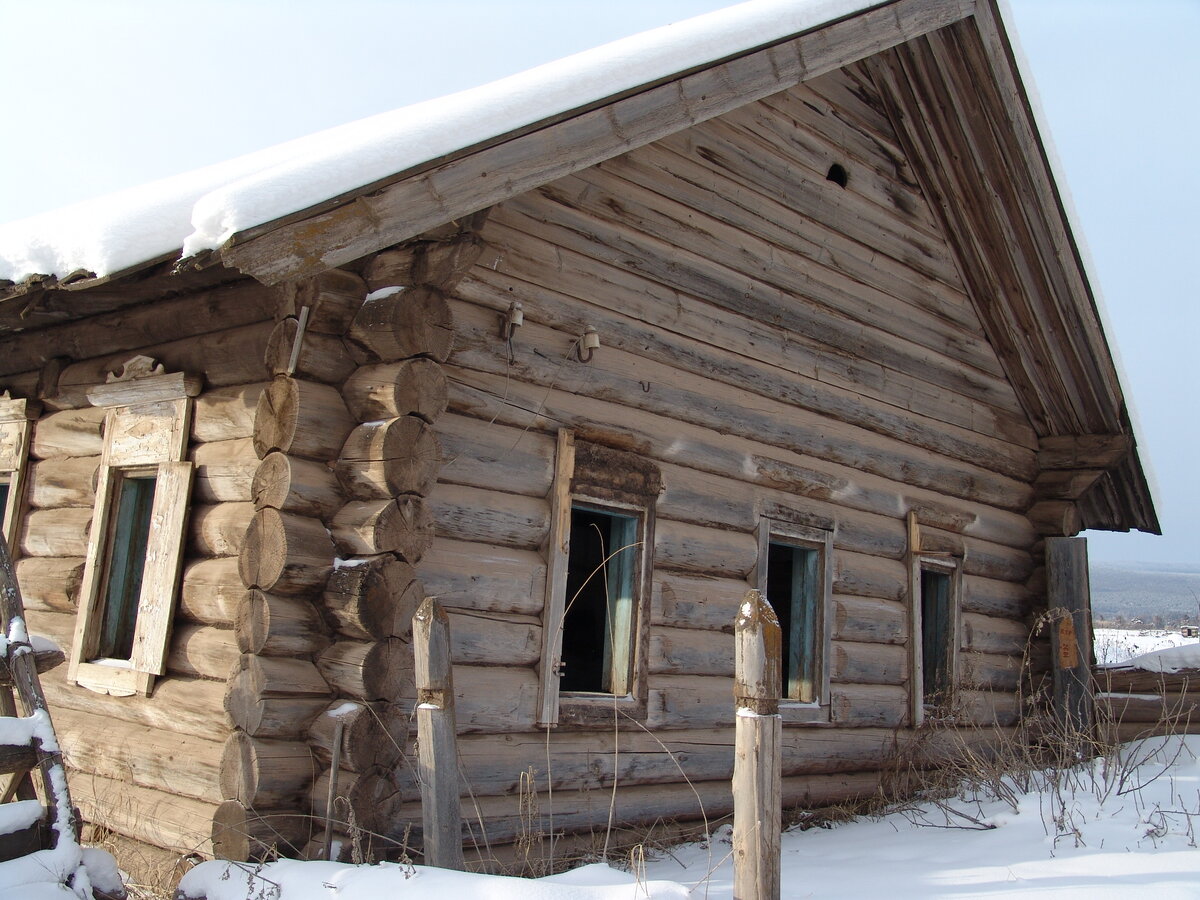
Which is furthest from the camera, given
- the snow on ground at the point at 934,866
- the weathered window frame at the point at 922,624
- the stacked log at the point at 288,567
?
the weathered window frame at the point at 922,624

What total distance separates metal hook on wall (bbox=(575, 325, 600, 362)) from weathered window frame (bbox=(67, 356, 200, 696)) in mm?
2063

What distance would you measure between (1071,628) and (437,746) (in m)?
7.08

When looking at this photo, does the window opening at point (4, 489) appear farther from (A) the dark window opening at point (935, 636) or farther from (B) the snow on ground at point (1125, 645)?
(B) the snow on ground at point (1125, 645)

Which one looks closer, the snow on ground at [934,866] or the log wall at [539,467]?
the snow on ground at [934,866]

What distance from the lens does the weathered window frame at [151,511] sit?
17.8ft

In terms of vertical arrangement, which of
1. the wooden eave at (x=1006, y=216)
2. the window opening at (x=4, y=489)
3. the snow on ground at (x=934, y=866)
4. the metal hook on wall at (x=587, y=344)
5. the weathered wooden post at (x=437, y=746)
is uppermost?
the wooden eave at (x=1006, y=216)

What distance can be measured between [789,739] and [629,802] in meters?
1.57

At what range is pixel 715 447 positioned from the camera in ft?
22.0

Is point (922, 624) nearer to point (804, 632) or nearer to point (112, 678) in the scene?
point (804, 632)

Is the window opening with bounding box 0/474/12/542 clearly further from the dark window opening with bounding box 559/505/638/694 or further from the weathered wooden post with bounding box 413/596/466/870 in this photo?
the weathered wooden post with bounding box 413/596/466/870

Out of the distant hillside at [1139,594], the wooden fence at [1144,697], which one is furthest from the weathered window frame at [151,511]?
the distant hillside at [1139,594]

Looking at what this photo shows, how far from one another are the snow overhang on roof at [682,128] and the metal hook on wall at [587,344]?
3.20 feet

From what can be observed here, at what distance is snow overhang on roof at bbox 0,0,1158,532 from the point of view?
4.33 meters

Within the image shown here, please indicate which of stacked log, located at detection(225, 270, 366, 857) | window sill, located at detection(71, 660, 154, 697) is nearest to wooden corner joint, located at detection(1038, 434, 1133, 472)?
stacked log, located at detection(225, 270, 366, 857)
